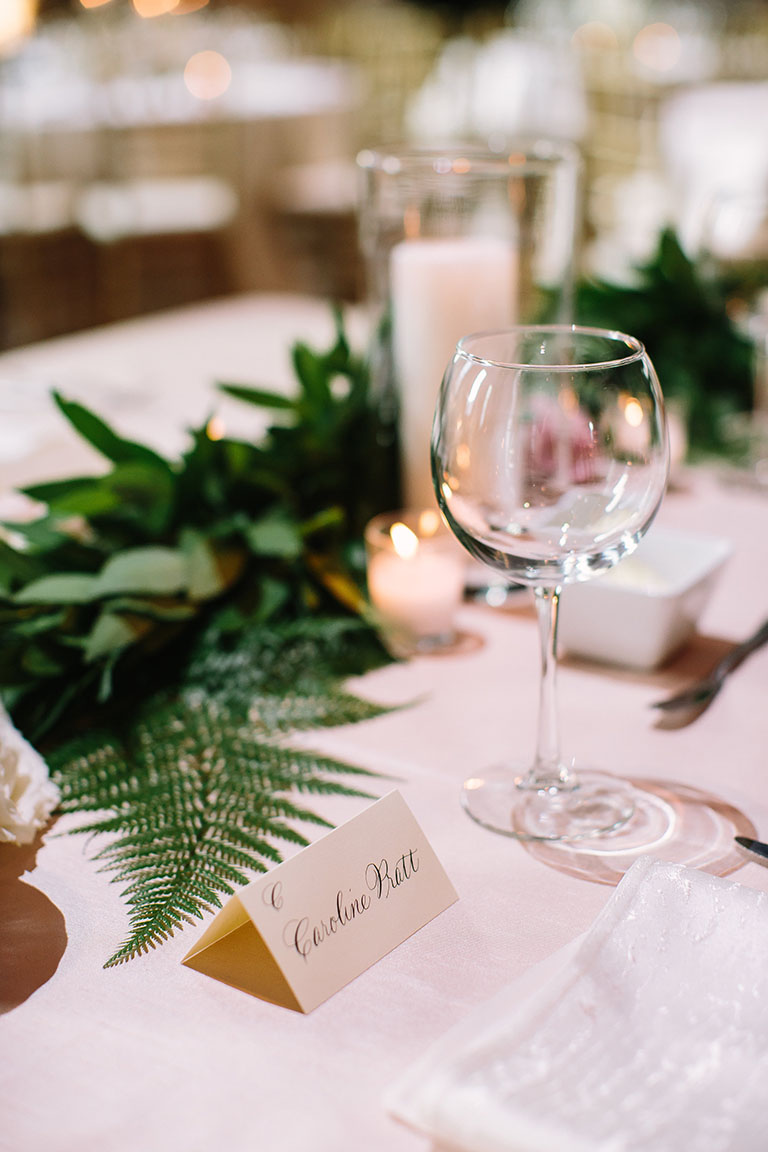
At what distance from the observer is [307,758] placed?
64 cm

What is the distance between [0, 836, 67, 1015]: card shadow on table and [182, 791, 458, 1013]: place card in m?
0.06

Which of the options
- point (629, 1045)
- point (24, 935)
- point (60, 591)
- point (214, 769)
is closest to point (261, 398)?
point (60, 591)

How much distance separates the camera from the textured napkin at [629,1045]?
1.16 feet

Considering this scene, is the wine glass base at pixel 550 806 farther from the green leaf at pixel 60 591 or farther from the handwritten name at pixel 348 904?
the green leaf at pixel 60 591

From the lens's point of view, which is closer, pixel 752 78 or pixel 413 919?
pixel 413 919

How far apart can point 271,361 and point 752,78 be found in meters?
5.16

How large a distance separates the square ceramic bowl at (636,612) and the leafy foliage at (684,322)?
0.57 metres

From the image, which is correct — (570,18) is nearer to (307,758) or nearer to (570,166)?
(570,166)

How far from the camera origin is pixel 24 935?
494 millimetres

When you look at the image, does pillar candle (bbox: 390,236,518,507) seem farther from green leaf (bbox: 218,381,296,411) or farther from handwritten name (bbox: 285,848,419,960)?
handwritten name (bbox: 285,848,419,960)

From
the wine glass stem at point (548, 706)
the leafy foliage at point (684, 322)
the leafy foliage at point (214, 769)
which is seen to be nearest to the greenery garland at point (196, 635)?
the leafy foliage at point (214, 769)

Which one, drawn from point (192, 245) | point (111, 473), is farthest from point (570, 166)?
point (192, 245)

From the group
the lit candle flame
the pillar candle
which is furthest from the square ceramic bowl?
the pillar candle

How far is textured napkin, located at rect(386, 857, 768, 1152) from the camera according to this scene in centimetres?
35
